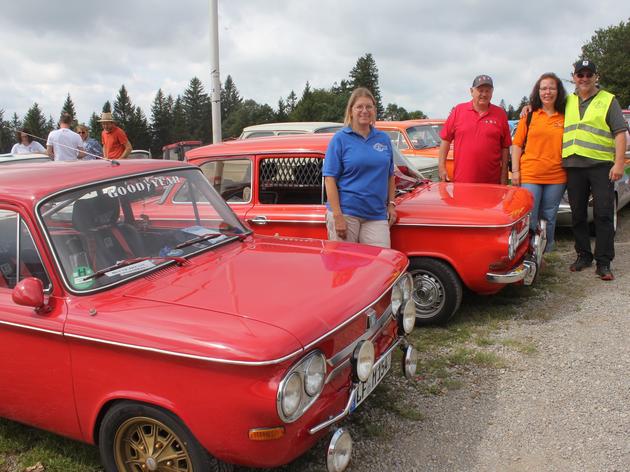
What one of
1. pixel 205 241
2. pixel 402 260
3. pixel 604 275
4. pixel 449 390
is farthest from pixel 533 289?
pixel 205 241

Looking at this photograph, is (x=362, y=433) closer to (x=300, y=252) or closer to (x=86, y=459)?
(x=300, y=252)

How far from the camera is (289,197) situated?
5160 millimetres

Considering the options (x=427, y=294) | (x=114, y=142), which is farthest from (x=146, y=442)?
(x=114, y=142)

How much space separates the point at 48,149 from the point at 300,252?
7.70 m

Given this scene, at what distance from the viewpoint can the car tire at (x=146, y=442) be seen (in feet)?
8.21

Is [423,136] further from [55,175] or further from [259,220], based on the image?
[55,175]

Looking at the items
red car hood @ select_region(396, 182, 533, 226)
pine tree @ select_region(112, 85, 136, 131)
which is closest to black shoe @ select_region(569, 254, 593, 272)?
red car hood @ select_region(396, 182, 533, 226)

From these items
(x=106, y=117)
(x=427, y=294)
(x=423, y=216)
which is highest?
(x=106, y=117)

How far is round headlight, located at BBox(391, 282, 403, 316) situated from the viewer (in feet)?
11.0

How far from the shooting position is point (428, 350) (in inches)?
177

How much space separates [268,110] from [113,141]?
84756 millimetres

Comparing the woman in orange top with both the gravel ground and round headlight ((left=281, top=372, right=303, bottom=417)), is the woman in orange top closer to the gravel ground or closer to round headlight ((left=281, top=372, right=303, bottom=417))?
the gravel ground

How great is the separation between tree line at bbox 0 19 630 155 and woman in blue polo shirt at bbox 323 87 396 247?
210 ft

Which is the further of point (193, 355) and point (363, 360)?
point (363, 360)
